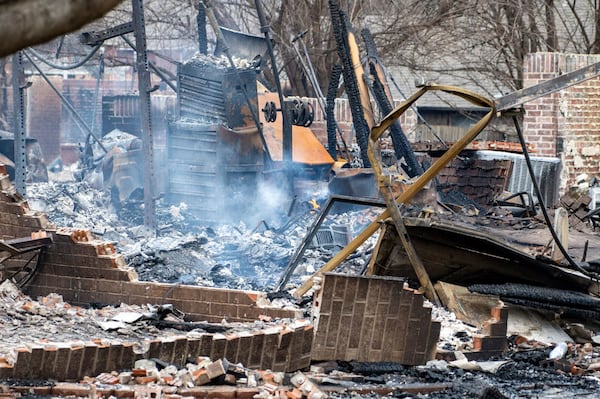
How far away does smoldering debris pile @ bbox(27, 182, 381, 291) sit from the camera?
1136 centimetres

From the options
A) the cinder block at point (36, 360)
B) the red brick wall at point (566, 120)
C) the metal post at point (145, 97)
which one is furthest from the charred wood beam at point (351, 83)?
the cinder block at point (36, 360)

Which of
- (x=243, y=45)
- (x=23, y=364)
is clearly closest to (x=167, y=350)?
(x=23, y=364)

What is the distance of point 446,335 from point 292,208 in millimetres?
7549

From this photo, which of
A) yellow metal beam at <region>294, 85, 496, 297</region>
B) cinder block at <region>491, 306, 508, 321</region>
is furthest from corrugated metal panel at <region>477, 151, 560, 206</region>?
cinder block at <region>491, 306, 508, 321</region>

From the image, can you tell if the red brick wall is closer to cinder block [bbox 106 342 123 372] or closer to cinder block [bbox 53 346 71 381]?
cinder block [bbox 106 342 123 372]

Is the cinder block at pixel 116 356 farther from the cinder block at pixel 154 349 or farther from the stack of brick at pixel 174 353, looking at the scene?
the cinder block at pixel 154 349

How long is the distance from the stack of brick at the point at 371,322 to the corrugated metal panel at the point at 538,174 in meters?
9.94

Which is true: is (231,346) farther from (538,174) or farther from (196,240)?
(538,174)

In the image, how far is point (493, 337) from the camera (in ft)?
26.5

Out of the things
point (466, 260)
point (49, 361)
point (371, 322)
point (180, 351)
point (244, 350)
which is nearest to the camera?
point (49, 361)

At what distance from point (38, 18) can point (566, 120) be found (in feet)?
54.7

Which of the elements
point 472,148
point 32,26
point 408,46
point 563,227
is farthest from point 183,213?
point 32,26

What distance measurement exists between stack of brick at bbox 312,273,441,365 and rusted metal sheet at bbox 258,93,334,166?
9057mm

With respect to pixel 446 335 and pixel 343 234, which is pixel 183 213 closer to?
pixel 343 234
